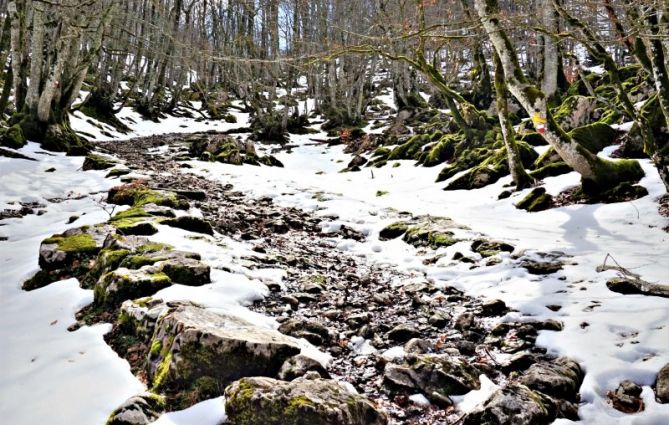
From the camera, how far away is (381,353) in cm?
421

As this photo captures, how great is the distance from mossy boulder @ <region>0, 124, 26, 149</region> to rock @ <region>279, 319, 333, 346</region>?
1298cm

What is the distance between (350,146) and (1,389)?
19388 millimetres

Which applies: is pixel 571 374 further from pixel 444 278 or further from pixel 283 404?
pixel 444 278

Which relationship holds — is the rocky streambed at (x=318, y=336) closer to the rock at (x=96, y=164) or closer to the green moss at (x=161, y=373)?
the green moss at (x=161, y=373)

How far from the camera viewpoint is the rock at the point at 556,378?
3.36 m

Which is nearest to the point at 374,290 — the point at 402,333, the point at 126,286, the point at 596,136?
the point at 402,333

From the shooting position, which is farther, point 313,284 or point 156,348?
point 313,284

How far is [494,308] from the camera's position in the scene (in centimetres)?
498

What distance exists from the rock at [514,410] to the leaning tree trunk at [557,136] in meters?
6.44

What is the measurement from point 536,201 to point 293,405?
25.6 ft

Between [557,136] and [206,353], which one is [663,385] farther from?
[557,136]

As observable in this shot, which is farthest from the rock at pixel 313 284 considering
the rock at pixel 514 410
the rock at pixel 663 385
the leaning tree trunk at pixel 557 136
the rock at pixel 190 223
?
the leaning tree trunk at pixel 557 136

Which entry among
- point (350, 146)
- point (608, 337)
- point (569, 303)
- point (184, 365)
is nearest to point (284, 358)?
point (184, 365)

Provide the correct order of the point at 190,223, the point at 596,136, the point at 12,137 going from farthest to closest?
the point at 12,137 < the point at 596,136 < the point at 190,223
